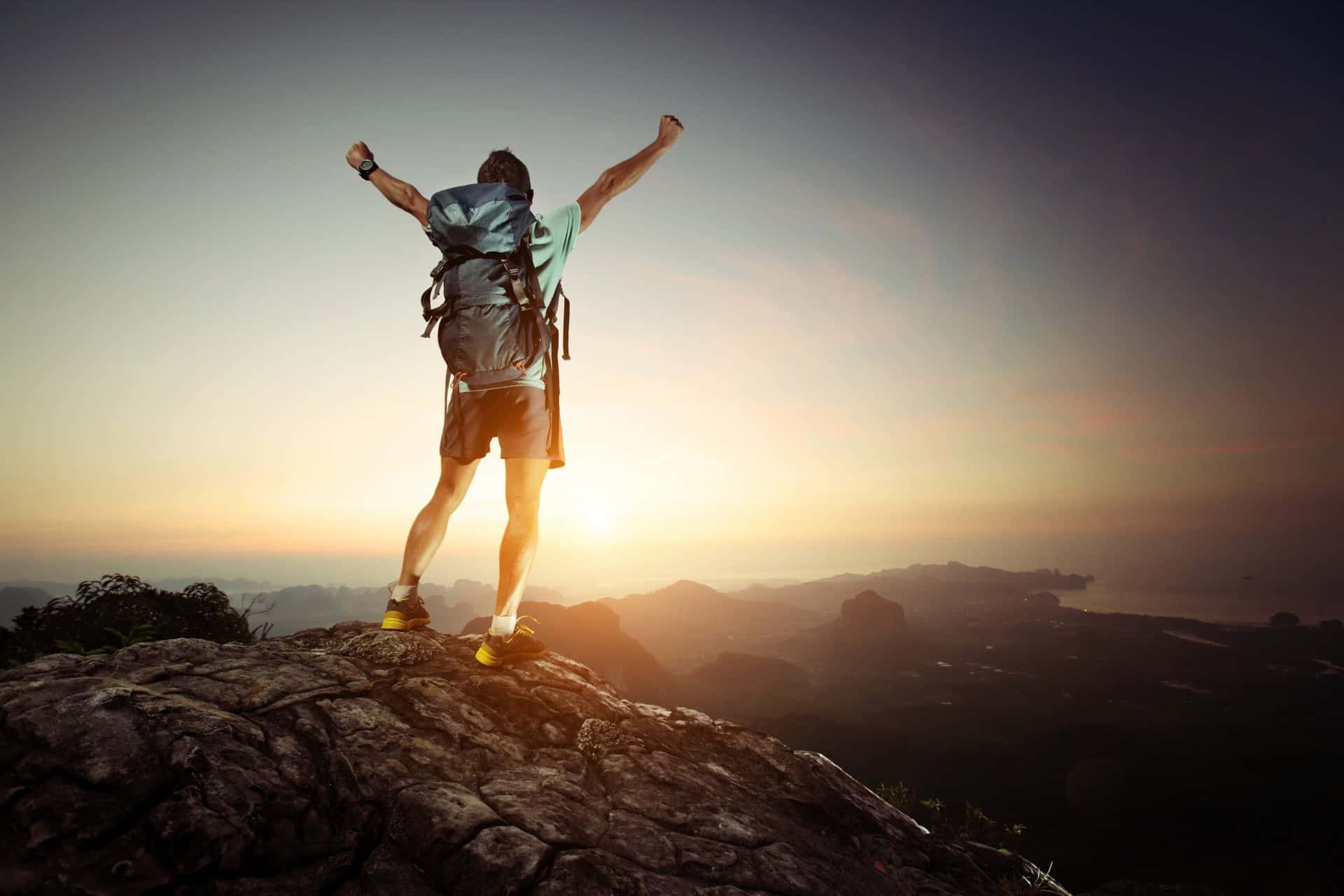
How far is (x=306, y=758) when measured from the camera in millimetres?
3371

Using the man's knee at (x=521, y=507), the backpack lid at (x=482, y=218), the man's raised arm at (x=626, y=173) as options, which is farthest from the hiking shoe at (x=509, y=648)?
the man's raised arm at (x=626, y=173)

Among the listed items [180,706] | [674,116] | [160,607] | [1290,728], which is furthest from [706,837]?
[1290,728]

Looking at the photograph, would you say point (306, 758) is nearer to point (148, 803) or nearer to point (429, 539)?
point (148, 803)

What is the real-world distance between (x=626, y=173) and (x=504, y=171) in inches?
Result: 51.8

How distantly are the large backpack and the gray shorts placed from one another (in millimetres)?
201

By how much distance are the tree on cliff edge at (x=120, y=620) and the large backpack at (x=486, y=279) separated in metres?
8.50

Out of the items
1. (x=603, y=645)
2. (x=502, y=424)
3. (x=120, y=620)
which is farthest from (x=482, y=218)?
(x=603, y=645)

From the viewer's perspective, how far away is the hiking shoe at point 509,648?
5195 millimetres

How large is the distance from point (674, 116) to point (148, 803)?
6785 mm

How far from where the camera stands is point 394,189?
553 centimetres

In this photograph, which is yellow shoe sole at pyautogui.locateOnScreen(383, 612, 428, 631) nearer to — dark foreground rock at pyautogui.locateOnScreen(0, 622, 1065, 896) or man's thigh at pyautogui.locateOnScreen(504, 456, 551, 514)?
dark foreground rock at pyautogui.locateOnScreen(0, 622, 1065, 896)

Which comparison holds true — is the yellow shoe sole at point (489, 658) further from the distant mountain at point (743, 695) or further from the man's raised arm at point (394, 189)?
the distant mountain at point (743, 695)

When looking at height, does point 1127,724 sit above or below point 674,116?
below

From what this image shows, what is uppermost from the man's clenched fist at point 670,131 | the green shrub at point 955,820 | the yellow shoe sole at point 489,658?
the man's clenched fist at point 670,131
